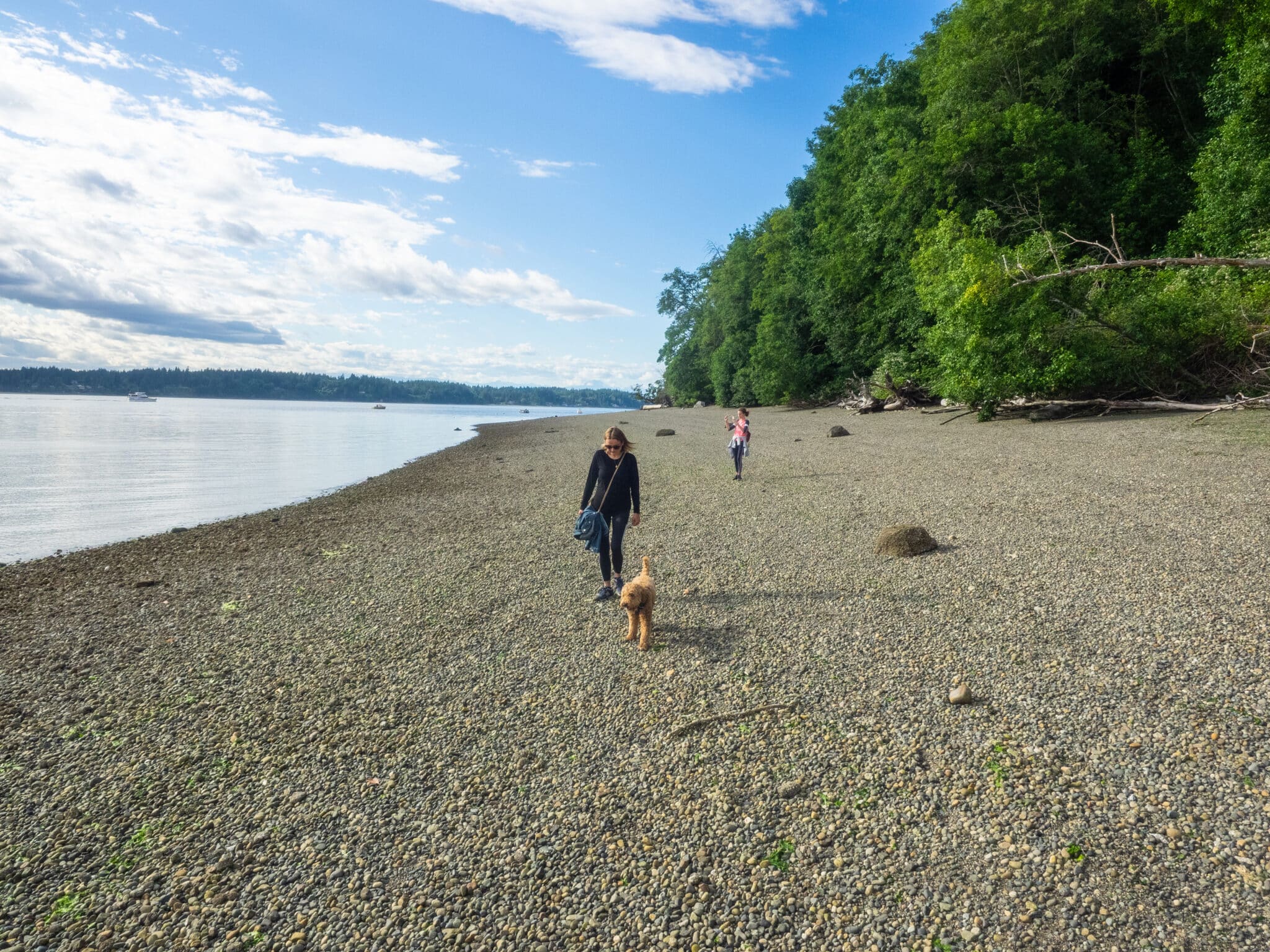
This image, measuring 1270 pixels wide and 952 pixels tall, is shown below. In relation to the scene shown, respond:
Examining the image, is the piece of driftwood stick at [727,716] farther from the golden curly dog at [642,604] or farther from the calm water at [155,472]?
the calm water at [155,472]

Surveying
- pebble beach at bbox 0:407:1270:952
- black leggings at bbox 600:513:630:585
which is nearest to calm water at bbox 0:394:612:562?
pebble beach at bbox 0:407:1270:952

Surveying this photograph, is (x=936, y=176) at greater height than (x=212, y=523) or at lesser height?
greater

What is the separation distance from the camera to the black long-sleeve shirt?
771 centimetres

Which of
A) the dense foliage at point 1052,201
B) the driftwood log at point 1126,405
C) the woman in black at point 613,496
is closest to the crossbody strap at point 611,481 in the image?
the woman in black at point 613,496

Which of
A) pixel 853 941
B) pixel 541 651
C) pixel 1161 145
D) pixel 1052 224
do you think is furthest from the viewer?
pixel 1161 145

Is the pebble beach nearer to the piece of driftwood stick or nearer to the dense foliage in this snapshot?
the piece of driftwood stick

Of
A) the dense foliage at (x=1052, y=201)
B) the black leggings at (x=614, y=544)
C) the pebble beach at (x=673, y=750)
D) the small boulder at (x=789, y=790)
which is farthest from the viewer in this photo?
the dense foliage at (x=1052, y=201)

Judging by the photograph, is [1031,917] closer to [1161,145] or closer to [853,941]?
[853,941]

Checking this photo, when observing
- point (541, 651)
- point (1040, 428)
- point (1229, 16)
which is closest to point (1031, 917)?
point (541, 651)

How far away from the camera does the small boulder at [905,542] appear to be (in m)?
8.87

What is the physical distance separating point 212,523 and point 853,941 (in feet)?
53.8

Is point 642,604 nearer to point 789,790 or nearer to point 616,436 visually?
point 616,436

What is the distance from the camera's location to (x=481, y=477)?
2114 centimetres

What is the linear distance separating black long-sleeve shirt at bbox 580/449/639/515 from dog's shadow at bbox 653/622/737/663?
1.58m
